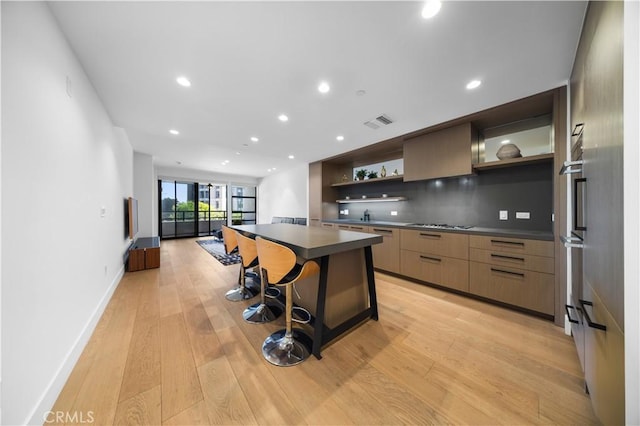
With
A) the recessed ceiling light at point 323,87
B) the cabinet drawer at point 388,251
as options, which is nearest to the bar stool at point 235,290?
the recessed ceiling light at point 323,87

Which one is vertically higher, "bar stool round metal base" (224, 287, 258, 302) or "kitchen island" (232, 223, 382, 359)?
"kitchen island" (232, 223, 382, 359)

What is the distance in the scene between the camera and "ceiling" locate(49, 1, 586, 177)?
52.5 inches

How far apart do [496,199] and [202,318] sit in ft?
13.3

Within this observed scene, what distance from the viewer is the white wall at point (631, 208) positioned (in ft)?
2.24

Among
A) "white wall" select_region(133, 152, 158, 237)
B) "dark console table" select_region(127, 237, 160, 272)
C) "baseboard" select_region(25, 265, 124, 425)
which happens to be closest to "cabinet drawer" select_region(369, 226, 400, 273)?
"baseboard" select_region(25, 265, 124, 425)

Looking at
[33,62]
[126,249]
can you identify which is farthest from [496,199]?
[126,249]

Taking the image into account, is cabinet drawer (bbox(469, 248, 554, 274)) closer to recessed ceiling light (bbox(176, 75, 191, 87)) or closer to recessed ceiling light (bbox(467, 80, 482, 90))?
recessed ceiling light (bbox(467, 80, 482, 90))

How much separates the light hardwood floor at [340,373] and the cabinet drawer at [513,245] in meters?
0.72

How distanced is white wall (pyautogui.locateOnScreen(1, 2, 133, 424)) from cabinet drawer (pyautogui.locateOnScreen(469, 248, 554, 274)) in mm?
3827

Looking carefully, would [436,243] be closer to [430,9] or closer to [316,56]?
[430,9]

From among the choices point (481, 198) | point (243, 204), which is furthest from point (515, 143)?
point (243, 204)

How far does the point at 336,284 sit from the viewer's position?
76.2 inches

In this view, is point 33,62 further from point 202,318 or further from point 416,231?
point 416,231

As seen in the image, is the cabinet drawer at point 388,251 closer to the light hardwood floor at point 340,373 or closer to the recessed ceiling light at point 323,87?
the light hardwood floor at point 340,373
